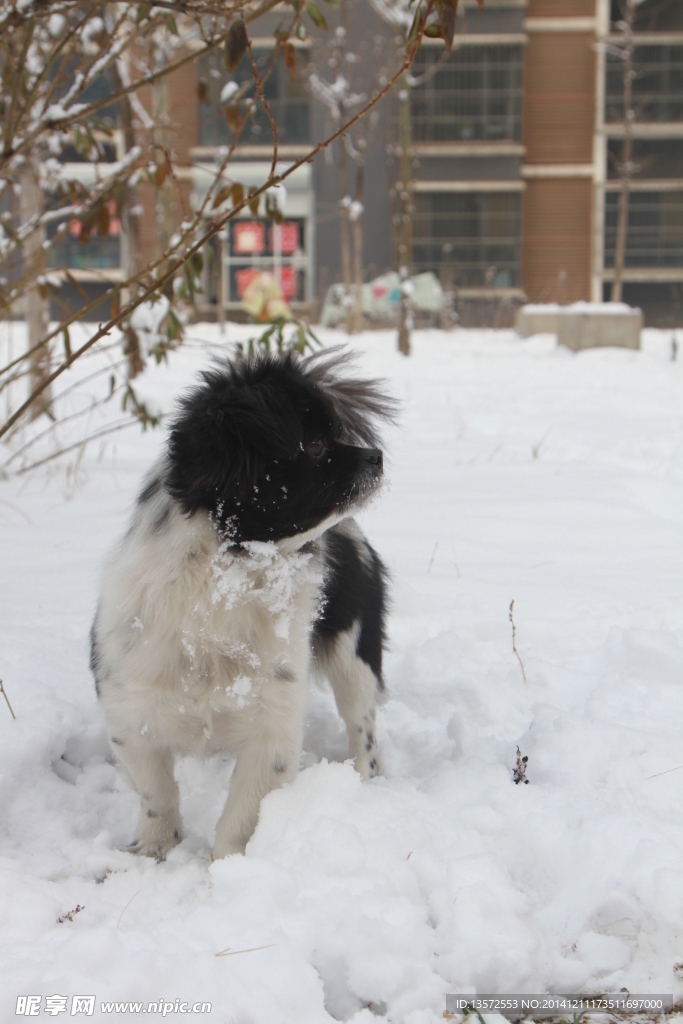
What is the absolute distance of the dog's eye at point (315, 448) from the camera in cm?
210

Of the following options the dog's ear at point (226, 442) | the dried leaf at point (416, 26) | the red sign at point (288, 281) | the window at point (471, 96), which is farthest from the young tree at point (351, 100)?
the dog's ear at point (226, 442)

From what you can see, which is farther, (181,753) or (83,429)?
(83,429)

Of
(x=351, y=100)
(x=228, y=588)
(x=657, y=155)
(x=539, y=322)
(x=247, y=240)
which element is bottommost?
(x=228, y=588)

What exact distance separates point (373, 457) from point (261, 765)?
0.78 m

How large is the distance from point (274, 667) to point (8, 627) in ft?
4.20

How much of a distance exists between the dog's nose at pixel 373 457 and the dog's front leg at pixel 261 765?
552 mm

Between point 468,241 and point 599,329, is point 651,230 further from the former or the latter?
point 599,329

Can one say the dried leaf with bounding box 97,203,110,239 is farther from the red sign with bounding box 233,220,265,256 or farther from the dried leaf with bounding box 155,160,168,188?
the red sign with bounding box 233,220,265,256

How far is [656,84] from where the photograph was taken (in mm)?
29344

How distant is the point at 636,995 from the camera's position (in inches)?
64.7

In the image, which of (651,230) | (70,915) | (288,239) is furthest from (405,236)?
(651,230)

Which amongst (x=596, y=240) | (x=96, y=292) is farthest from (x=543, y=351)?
(x=96, y=292)

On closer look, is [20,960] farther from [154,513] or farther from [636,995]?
[636,995]

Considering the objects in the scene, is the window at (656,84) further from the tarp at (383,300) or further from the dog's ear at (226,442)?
the dog's ear at (226,442)
